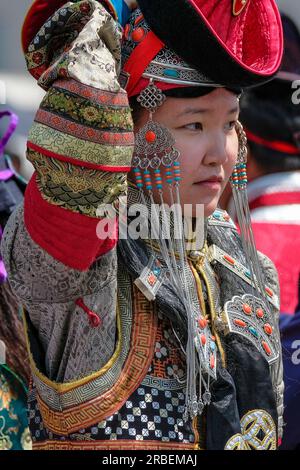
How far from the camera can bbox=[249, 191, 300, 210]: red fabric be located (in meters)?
3.55

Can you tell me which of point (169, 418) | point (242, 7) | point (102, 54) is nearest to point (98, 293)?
point (169, 418)

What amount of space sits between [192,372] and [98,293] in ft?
0.91

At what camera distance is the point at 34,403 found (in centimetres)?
211

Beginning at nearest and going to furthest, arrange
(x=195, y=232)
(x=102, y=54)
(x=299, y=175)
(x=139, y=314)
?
1. (x=102, y=54)
2. (x=139, y=314)
3. (x=195, y=232)
4. (x=299, y=175)

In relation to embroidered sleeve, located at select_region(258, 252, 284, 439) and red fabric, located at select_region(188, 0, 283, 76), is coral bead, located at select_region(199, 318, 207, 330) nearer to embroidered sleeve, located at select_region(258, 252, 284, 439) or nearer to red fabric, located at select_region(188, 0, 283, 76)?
embroidered sleeve, located at select_region(258, 252, 284, 439)

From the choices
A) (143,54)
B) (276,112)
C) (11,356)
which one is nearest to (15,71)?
(276,112)

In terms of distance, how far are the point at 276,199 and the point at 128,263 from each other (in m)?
1.64

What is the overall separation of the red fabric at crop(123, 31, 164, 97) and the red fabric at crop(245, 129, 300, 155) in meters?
1.87

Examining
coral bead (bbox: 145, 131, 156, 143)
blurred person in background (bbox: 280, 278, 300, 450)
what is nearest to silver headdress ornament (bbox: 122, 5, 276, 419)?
coral bead (bbox: 145, 131, 156, 143)

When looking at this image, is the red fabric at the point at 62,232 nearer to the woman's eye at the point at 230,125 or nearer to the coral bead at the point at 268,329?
the woman's eye at the point at 230,125

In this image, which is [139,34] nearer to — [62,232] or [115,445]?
[62,232]

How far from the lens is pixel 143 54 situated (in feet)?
6.62

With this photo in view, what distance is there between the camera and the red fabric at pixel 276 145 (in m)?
3.82
